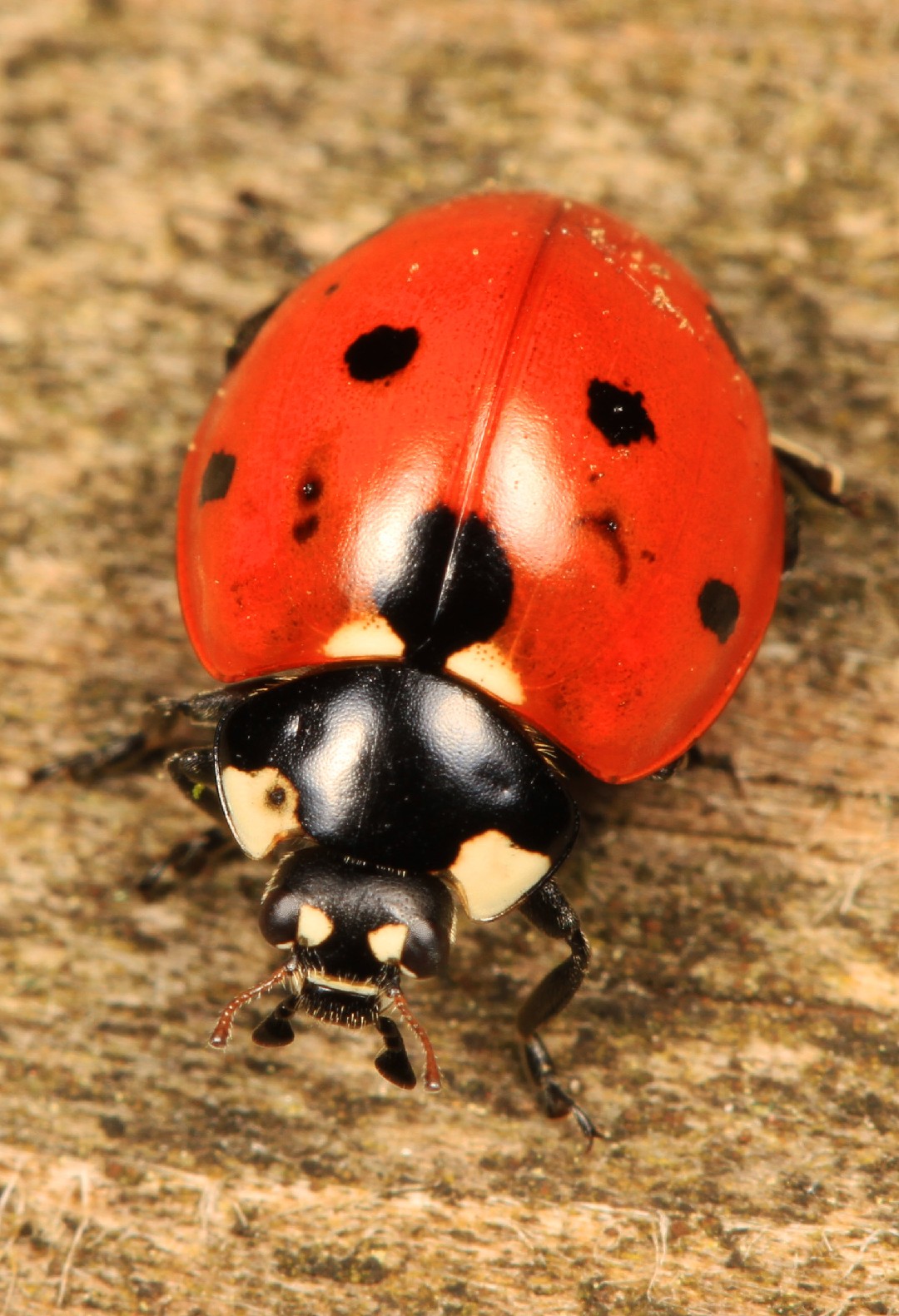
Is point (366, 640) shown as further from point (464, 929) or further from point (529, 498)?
point (464, 929)

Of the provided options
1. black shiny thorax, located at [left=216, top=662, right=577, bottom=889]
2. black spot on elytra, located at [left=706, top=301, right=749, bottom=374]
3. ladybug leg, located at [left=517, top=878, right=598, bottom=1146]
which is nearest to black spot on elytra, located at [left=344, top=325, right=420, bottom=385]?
black shiny thorax, located at [left=216, top=662, right=577, bottom=889]

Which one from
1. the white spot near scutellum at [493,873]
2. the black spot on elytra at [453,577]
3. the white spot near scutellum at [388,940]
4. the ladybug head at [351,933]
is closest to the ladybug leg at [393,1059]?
the ladybug head at [351,933]

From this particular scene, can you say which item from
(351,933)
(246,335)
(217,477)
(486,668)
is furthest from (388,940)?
(246,335)

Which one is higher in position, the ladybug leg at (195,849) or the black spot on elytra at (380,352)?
the black spot on elytra at (380,352)

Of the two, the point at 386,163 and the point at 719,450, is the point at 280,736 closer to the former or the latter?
the point at 719,450

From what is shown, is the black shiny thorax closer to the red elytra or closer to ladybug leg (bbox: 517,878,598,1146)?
the red elytra

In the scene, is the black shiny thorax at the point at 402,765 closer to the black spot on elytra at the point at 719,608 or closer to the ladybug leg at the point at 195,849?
the ladybug leg at the point at 195,849
